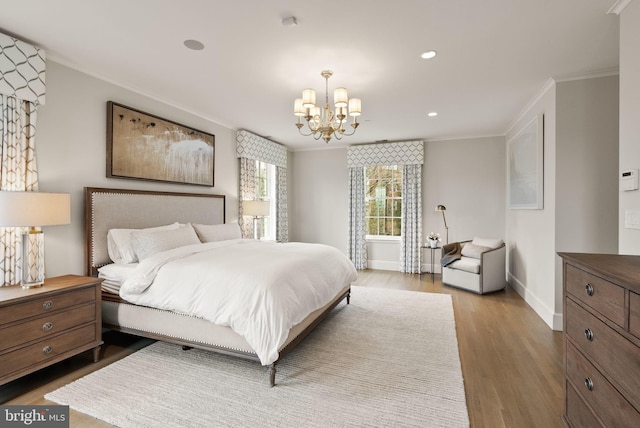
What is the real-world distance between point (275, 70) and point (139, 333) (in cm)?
276

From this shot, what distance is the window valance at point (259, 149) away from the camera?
17.1 feet

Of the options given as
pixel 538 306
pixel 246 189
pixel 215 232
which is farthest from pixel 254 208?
pixel 538 306

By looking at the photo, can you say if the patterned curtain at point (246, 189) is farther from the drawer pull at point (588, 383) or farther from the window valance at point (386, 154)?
the drawer pull at point (588, 383)

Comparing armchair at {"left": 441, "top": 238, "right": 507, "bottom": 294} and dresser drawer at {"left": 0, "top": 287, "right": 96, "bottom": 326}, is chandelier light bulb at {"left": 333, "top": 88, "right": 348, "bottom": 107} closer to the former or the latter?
dresser drawer at {"left": 0, "top": 287, "right": 96, "bottom": 326}

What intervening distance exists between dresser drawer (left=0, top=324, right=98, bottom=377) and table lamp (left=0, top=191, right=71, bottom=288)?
45 centimetres

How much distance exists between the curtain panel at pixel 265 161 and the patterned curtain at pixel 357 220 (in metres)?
1.40

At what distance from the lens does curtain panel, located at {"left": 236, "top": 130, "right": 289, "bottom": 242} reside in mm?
5219

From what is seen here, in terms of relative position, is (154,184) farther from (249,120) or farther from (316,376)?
(316,376)

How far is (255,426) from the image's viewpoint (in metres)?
1.81

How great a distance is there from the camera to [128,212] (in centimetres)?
337

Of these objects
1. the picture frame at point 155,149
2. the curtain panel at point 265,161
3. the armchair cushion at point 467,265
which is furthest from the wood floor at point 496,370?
the curtain panel at point 265,161

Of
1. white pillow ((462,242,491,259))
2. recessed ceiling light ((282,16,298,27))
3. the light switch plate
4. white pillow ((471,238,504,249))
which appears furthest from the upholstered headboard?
white pillow ((471,238,504,249))

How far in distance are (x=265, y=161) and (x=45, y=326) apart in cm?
410

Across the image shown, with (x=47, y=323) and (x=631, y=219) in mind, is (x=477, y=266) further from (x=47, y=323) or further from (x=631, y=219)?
(x=47, y=323)
